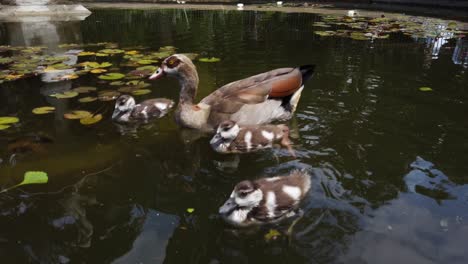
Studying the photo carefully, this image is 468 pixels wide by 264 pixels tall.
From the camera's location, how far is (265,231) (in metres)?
2.60

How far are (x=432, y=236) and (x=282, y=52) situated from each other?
19.7 feet

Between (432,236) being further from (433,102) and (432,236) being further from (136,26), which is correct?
(136,26)

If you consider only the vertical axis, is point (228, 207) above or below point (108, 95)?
above

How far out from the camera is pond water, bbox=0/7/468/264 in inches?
94.5

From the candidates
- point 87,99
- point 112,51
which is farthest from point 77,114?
point 112,51

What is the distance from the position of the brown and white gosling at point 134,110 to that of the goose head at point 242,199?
2.22 metres

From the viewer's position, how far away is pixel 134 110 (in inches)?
179

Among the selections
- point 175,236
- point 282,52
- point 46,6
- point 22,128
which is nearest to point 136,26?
point 46,6

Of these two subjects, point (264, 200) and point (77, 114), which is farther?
point (77, 114)

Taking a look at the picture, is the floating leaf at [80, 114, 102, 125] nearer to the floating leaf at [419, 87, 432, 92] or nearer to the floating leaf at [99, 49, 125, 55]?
the floating leaf at [99, 49, 125, 55]

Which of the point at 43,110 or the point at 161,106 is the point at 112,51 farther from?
the point at 161,106

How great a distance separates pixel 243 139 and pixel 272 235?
1.34 m

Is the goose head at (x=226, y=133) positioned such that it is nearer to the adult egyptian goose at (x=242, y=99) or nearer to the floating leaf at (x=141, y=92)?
the adult egyptian goose at (x=242, y=99)

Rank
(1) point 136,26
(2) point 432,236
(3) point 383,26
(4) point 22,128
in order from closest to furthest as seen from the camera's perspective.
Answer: (2) point 432,236 < (4) point 22,128 < (3) point 383,26 < (1) point 136,26
